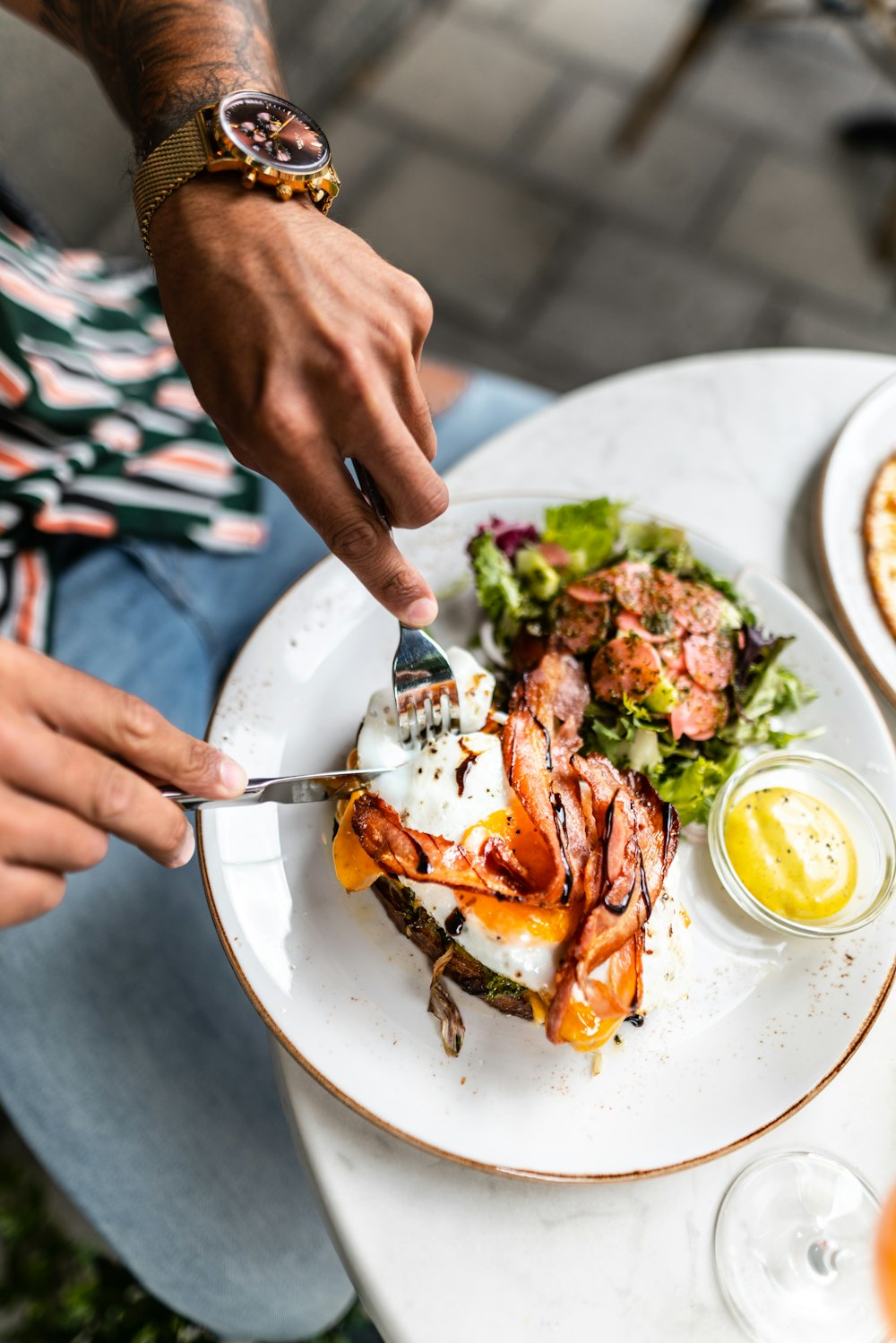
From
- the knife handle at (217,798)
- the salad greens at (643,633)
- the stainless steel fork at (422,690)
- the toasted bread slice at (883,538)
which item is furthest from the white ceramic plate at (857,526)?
the knife handle at (217,798)

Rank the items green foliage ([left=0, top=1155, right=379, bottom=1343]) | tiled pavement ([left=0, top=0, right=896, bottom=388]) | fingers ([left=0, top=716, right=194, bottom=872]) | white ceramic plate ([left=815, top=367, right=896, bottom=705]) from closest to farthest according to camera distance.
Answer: fingers ([left=0, top=716, right=194, bottom=872]), white ceramic plate ([left=815, top=367, right=896, bottom=705]), green foliage ([left=0, top=1155, right=379, bottom=1343]), tiled pavement ([left=0, top=0, right=896, bottom=388])

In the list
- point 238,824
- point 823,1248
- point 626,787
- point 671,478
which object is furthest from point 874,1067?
point 671,478

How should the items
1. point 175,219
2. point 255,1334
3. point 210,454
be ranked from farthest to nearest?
point 210,454
point 255,1334
point 175,219

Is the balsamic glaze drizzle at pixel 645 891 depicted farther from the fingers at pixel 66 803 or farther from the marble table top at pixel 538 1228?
the fingers at pixel 66 803

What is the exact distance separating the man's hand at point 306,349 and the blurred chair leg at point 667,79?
11.7ft

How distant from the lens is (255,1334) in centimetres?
157

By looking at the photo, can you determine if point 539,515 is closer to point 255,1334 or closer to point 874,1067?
point 874,1067

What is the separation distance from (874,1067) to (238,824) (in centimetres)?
92

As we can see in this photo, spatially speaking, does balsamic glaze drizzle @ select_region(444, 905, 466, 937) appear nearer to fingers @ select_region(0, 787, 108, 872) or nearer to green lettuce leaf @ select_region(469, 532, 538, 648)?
fingers @ select_region(0, 787, 108, 872)

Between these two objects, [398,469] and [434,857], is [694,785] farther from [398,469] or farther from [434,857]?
[398,469]

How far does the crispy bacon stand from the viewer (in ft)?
3.76

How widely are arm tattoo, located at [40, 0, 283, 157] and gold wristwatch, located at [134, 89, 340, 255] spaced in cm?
9

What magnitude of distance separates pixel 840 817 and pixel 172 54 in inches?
57.7

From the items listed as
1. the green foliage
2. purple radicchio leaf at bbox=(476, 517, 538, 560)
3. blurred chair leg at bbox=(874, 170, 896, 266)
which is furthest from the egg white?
blurred chair leg at bbox=(874, 170, 896, 266)
